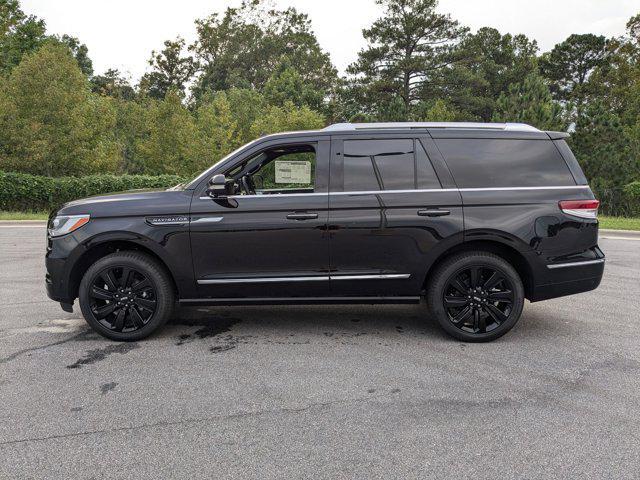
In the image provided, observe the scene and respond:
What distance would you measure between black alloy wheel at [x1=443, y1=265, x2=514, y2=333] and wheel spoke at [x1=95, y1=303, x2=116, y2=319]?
9.65 feet

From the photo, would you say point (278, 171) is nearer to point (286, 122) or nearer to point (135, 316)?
point (135, 316)

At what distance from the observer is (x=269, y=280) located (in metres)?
4.46

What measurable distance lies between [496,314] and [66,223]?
3.88 metres

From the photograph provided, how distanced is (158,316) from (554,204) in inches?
143

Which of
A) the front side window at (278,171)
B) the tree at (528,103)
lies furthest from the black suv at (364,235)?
the tree at (528,103)

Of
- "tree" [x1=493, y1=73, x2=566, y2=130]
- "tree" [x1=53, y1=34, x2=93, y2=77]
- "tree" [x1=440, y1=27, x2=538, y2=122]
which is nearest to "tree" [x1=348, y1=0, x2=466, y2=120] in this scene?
"tree" [x1=440, y1=27, x2=538, y2=122]

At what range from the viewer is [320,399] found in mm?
3396

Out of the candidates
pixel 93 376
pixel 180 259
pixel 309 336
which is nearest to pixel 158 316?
pixel 180 259

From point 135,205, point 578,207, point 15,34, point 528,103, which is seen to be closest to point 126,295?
point 135,205

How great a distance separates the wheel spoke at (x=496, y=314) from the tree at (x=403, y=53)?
1464 inches

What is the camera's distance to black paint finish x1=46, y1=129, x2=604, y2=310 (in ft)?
14.5

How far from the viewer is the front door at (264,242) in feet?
14.5

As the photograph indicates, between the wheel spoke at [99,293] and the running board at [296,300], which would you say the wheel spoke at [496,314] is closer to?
the running board at [296,300]

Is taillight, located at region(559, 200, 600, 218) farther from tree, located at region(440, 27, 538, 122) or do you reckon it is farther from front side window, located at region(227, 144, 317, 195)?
tree, located at region(440, 27, 538, 122)
